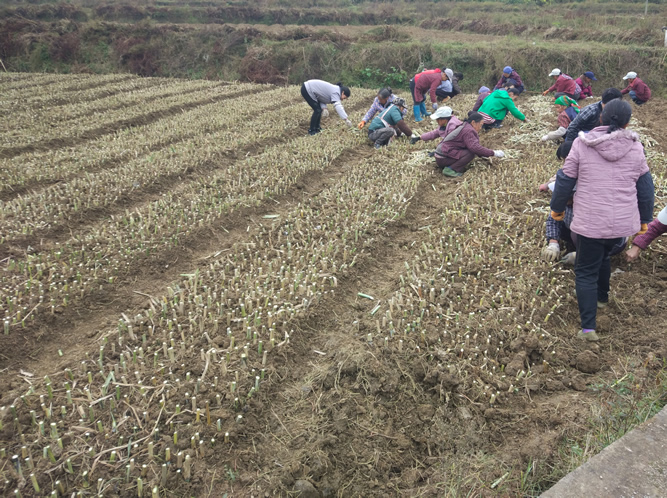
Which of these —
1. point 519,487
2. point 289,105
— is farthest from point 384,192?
point 289,105

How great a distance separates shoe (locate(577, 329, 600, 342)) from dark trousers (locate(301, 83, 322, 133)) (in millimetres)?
7481

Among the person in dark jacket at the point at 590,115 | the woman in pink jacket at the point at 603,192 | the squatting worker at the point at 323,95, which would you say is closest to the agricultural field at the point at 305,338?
the woman in pink jacket at the point at 603,192

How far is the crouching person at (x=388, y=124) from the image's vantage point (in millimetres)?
8906

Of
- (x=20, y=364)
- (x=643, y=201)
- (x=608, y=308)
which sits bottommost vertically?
(x=608, y=308)

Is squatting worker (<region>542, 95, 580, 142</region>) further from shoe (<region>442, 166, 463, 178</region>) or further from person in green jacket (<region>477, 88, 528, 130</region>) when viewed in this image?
shoe (<region>442, 166, 463, 178</region>)

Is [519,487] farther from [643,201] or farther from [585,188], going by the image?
[643,201]

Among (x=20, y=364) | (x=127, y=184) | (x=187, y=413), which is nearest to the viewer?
(x=187, y=413)

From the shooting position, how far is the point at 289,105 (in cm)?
1303

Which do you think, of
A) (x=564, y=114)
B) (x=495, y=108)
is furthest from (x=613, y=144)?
(x=495, y=108)

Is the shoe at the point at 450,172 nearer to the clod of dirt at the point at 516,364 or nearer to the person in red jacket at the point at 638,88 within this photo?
the clod of dirt at the point at 516,364

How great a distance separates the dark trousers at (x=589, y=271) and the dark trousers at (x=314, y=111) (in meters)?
7.16

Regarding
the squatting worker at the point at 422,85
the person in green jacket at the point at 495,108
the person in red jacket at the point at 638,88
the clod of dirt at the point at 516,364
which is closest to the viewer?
the clod of dirt at the point at 516,364

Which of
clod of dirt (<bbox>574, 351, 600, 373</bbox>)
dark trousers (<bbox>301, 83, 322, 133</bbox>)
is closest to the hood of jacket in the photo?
Answer: clod of dirt (<bbox>574, 351, 600, 373</bbox>)

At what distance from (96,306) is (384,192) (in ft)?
13.3
